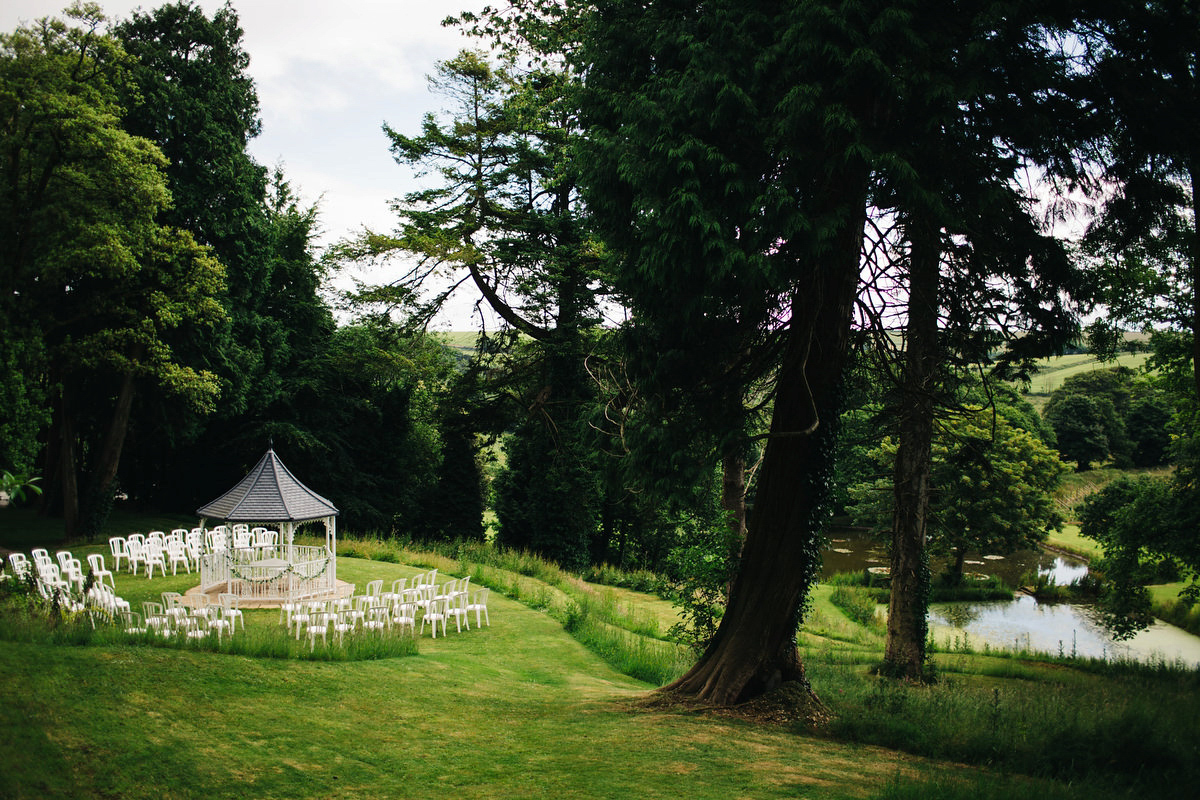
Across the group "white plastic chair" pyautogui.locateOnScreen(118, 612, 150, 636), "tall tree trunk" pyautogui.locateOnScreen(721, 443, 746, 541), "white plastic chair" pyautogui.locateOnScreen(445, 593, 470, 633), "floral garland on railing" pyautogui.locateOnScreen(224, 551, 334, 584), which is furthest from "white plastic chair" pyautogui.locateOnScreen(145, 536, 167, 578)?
"tall tree trunk" pyautogui.locateOnScreen(721, 443, 746, 541)

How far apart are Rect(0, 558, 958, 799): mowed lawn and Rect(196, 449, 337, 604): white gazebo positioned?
632 cm

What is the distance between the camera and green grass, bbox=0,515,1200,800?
193 inches

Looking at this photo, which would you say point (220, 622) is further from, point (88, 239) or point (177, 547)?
point (88, 239)

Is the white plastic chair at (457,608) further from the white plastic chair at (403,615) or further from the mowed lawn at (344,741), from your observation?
the mowed lawn at (344,741)

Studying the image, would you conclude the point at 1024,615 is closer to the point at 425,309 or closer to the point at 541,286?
the point at 541,286

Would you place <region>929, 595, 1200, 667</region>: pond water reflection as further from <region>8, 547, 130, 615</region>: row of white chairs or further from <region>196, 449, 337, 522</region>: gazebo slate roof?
<region>8, 547, 130, 615</region>: row of white chairs

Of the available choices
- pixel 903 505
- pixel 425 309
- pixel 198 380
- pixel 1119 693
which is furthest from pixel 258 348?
pixel 1119 693

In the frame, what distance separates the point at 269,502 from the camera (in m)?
15.3

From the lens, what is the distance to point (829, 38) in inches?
260

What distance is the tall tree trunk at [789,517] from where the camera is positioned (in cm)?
834

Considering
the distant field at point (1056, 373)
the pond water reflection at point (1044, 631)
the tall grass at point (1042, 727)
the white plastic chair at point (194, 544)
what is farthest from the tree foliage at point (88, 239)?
the distant field at point (1056, 373)

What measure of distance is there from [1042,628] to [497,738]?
2097 centimetres

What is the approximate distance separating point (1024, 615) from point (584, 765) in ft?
73.3

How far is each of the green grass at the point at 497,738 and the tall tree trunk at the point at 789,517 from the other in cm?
75
